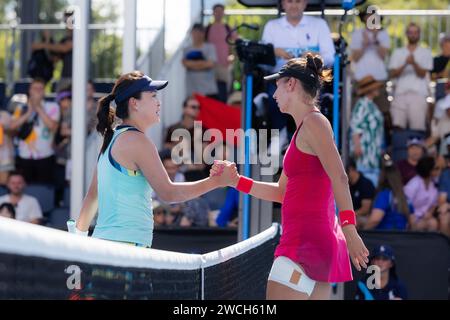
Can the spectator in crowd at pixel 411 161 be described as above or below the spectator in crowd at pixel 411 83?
below

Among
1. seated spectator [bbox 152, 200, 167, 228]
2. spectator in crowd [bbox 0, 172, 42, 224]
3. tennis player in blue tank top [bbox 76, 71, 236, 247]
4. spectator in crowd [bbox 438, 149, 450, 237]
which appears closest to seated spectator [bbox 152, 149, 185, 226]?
seated spectator [bbox 152, 200, 167, 228]

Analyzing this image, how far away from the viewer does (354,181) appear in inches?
429

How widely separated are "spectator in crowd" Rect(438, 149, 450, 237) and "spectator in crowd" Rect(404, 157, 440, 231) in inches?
3.0

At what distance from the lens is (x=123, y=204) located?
530 cm

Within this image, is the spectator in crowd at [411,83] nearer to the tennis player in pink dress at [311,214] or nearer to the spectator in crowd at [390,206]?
the spectator in crowd at [390,206]

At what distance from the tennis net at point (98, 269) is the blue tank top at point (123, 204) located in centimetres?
39

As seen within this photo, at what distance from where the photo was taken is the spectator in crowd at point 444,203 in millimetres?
10883

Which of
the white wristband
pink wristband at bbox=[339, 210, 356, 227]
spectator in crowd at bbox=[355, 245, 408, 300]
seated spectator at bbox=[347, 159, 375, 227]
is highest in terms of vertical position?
pink wristband at bbox=[339, 210, 356, 227]

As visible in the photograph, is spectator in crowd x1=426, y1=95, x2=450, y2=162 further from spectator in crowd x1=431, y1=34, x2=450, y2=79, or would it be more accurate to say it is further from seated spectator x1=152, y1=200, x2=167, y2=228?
seated spectator x1=152, y1=200, x2=167, y2=228

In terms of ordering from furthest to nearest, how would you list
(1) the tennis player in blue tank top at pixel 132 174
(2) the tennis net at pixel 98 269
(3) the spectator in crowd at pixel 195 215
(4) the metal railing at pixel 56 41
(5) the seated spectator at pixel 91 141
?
(4) the metal railing at pixel 56 41 → (5) the seated spectator at pixel 91 141 → (3) the spectator in crowd at pixel 195 215 → (1) the tennis player in blue tank top at pixel 132 174 → (2) the tennis net at pixel 98 269

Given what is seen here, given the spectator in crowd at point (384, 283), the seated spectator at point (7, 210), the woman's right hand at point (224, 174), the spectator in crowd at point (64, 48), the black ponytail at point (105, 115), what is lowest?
the spectator in crowd at point (384, 283)

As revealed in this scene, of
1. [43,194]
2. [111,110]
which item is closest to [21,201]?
[43,194]

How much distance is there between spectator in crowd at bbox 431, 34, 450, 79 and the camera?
1319cm

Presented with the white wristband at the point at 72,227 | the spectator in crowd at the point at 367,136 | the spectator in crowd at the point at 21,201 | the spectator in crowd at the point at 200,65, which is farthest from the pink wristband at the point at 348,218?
the spectator in crowd at the point at 200,65
